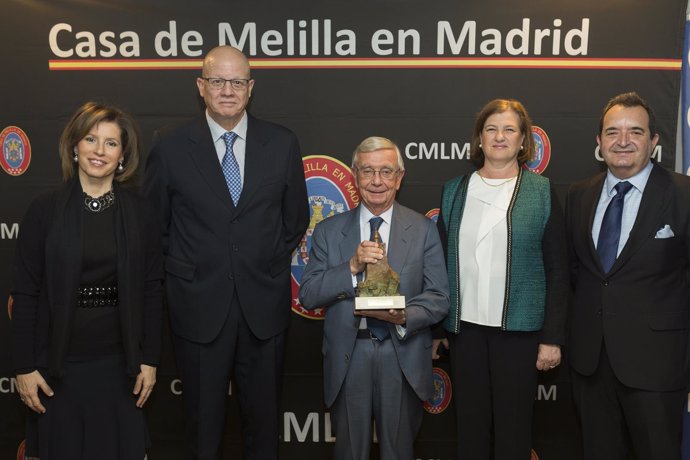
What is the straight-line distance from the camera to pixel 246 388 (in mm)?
2770

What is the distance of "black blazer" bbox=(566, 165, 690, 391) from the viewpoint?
2428 millimetres

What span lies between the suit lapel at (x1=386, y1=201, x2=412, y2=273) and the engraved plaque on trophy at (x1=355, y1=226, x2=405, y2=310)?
0.29 ft

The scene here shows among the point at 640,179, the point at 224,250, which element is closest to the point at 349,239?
the point at 224,250

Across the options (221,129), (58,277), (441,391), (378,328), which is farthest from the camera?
(441,391)

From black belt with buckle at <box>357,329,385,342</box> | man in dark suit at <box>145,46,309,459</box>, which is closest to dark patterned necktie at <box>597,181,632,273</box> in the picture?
black belt with buckle at <box>357,329,385,342</box>

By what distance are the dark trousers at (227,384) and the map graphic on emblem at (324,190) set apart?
25.1 inches

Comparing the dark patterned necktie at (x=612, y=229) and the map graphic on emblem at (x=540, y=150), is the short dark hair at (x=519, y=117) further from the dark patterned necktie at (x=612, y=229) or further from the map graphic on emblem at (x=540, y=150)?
the map graphic on emblem at (x=540, y=150)

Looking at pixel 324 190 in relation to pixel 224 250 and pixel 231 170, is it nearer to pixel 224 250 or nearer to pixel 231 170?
pixel 231 170

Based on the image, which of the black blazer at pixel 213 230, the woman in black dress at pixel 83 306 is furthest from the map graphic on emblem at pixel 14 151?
the woman in black dress at pixel 83 306

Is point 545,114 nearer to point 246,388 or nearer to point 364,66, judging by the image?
point 364,66

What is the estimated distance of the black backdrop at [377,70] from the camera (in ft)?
10.5

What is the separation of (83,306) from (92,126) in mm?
677

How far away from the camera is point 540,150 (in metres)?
3.28

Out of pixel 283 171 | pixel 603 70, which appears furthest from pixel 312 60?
pixel 603 70
